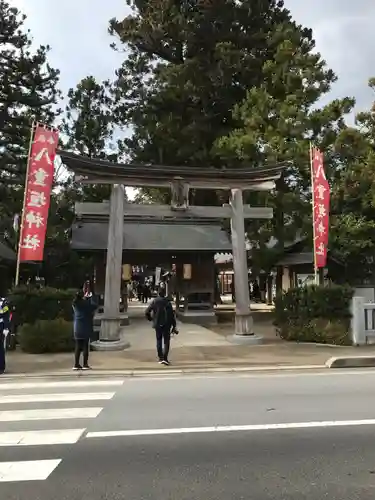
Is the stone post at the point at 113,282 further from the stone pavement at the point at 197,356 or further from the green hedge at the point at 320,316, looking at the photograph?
the green hedge at the point at 320,316

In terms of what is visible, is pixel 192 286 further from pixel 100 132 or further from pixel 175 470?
pixel 175 470

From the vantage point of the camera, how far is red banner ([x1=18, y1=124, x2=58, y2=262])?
14.1 metres

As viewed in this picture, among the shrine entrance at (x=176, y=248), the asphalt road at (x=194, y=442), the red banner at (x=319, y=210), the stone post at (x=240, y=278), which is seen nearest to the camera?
→ the asphalt road at (x=194, y=442)

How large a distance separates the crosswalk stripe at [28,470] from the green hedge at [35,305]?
897cm

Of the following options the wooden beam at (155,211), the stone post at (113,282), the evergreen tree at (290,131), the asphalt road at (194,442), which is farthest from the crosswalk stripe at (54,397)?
the evergreen tree at (290,131)

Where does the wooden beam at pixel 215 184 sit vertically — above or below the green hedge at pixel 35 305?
above

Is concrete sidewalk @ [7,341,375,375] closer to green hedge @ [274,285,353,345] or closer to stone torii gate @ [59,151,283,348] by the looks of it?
green hedge @ [274,285,353,345]

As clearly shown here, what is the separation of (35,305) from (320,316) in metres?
7.87

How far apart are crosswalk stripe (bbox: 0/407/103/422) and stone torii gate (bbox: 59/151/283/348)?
671cm

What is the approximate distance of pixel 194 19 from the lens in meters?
25.4

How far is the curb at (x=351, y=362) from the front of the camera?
37.9ft

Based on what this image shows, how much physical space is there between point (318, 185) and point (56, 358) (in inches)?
367

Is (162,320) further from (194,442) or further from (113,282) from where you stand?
(194,442)

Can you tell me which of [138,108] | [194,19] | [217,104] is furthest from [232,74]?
[138,108]
